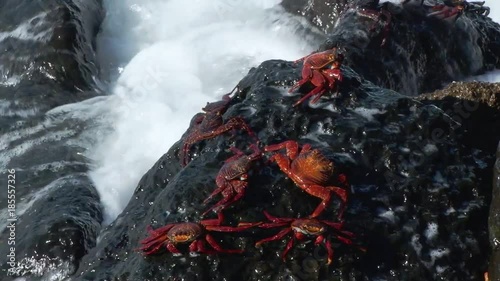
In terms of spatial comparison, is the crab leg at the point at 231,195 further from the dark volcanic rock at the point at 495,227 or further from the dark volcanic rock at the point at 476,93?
the dark volcanic rock at the point at 476,93

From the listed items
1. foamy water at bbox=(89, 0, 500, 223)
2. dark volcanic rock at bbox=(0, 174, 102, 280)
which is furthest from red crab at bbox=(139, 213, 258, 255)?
foamy water at bbox=(89, 0, 500, 223)

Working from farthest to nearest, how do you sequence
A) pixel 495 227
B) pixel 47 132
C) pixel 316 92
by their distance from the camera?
pixel 47 132 → pixel 316 92 → pixel 495 227

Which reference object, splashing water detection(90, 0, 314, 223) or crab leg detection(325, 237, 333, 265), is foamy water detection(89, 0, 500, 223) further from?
crab leg detection(325, 237, 333, 265)

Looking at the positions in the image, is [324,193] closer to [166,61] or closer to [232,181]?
[232,181]

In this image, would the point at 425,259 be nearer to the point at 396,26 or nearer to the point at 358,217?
the point at 358,217

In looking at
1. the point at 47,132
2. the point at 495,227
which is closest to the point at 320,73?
the point at 495,227
